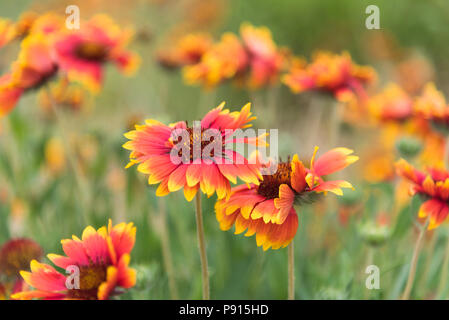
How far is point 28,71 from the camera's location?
62 centimetres

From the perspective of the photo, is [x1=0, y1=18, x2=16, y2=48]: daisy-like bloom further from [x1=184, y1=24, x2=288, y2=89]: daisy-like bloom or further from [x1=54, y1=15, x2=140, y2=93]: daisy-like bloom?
[x1=184, y1=24, x2=288, y2=89]: daisy-like bloom

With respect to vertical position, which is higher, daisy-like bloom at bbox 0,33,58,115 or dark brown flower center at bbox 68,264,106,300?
daisy-like bloom at bbox 0,33,58,115

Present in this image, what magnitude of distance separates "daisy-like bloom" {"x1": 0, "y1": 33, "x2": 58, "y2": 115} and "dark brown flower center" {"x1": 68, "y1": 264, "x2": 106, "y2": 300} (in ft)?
1.00

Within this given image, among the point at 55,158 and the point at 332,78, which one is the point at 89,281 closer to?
the point at 332,78

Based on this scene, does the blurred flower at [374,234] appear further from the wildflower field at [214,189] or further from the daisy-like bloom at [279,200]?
the daisy-like bloom at [279,200]

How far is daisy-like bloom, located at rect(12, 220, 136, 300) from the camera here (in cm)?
37

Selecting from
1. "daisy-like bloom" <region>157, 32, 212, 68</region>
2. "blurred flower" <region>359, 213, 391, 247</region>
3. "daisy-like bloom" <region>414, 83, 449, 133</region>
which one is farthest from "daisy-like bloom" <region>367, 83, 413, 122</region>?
"daisy-like bloom" <region>157, 32, 212, 68</region>

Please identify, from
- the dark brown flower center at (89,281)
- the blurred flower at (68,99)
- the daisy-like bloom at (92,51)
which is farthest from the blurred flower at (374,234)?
the blurred flower at (68,99)

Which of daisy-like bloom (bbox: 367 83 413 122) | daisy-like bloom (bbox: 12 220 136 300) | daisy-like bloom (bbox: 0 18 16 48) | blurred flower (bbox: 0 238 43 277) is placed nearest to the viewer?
daisy-like bloom (bbox: 12 220 136 300)

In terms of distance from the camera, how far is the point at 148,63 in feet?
6.33

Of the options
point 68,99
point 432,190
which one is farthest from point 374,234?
point 68,99

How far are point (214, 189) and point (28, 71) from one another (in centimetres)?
39

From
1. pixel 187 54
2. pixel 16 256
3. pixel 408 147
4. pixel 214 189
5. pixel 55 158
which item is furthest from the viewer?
pixel 55 158

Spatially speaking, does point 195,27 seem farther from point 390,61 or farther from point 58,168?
point 58,168
